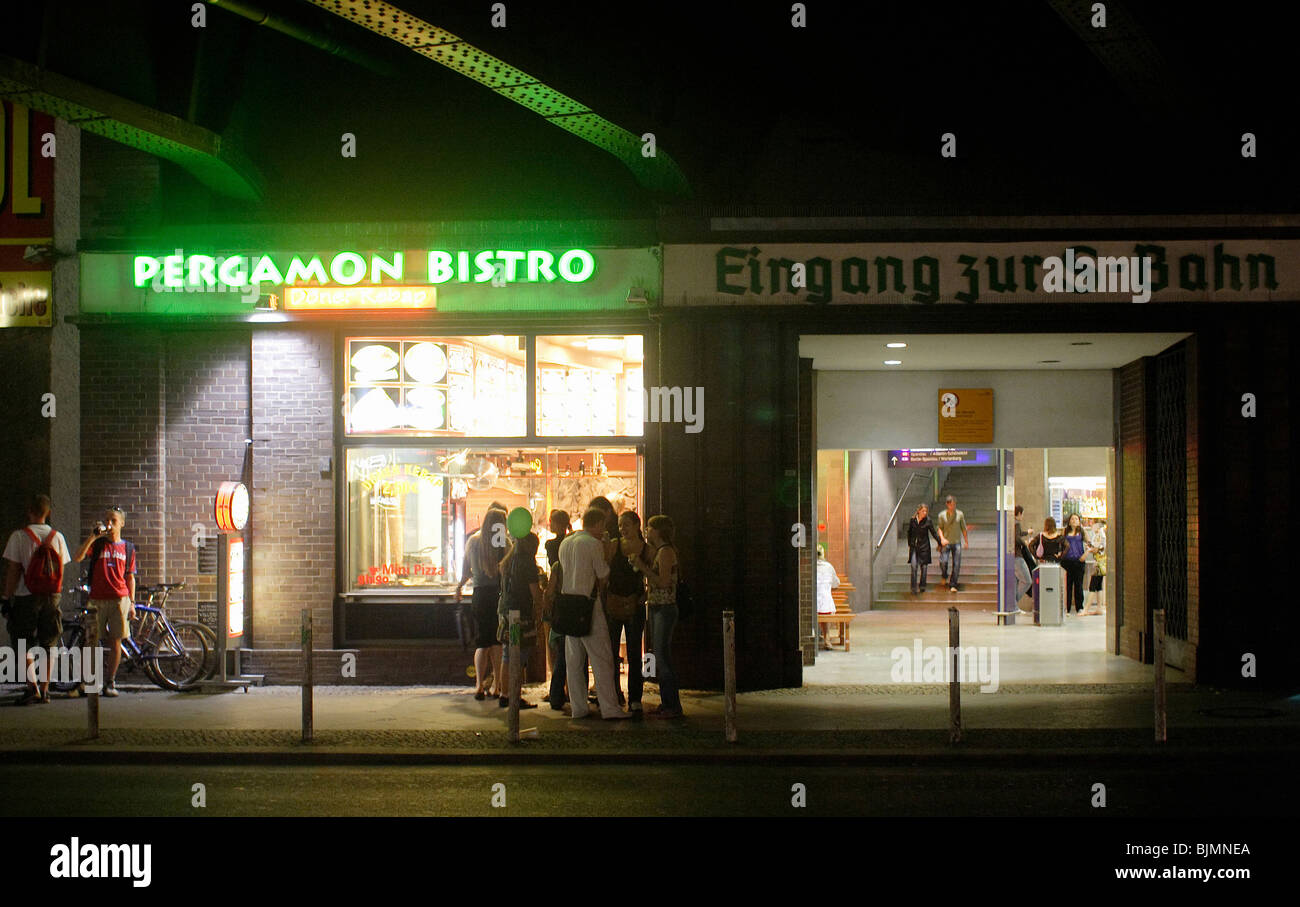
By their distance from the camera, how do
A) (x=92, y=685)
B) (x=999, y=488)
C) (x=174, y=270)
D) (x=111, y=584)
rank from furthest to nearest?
1. (x=999, y=488)
2. (x=174, y=270)
3. (x=111, y=584)
4. (x=92, y=685)

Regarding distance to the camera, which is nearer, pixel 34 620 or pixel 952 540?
pixel 34 620

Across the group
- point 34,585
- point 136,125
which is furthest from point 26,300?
point 34,585

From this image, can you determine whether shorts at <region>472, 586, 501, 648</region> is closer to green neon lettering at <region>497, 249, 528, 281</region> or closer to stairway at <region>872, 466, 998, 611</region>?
green neon lettering at <region>497, 249, 528, 281</region>

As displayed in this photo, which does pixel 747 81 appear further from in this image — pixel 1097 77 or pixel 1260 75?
pixel 1260 75

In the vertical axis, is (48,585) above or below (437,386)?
below

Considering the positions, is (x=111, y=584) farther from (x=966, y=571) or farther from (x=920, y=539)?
(x=966, y=571)

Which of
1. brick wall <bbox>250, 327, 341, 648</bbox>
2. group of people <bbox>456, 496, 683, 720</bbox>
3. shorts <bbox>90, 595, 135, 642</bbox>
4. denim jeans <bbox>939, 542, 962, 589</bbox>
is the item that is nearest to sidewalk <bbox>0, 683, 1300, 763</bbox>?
group of people <bbox>456, 496, 683, 720</bbox>

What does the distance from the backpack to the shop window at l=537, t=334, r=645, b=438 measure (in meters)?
5.06

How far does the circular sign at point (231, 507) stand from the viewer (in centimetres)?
1277

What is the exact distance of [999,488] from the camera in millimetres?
19172

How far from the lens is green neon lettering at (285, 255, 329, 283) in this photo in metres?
13.2

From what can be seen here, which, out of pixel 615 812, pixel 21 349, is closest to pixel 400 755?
pixel 615 812

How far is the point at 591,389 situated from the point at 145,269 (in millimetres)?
4960

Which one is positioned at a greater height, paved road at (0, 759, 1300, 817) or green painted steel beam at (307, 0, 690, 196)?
green painted steel beam at (307, 0, 690, 196)
